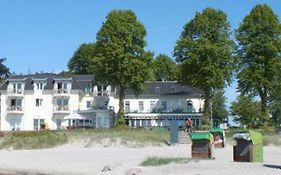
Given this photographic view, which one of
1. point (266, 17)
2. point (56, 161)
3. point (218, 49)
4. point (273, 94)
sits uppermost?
point (266, 17)

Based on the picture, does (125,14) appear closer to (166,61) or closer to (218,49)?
(218,49)

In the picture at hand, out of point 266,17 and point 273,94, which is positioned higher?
point 266,17

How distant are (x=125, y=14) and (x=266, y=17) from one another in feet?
65.7

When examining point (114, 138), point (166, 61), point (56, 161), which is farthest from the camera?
point (166, 61)

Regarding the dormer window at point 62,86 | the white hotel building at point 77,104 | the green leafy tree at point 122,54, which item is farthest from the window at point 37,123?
the green leafy tree at point 122,54

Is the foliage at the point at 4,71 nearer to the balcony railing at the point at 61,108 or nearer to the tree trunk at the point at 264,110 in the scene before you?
the balcony railing at the point at 61,108

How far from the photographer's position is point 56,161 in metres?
32.8

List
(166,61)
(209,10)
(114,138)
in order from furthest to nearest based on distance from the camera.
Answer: (166,61)
(209,10)
(114,138)

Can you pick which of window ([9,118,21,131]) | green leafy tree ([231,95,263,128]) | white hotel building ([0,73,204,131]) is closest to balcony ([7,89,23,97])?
white hotel building ([0,73,204,131])

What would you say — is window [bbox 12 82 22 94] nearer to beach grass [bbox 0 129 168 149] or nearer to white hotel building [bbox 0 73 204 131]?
white hotel building [bbox 0 73 204 131]

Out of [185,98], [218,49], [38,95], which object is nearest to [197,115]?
[185,98]

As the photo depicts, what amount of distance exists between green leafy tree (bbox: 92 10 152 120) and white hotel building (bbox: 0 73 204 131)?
12293 millimetres

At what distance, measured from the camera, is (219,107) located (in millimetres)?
115750

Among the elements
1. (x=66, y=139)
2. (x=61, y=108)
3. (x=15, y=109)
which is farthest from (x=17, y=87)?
(x=66, y=139)
